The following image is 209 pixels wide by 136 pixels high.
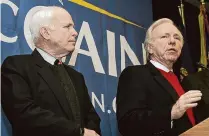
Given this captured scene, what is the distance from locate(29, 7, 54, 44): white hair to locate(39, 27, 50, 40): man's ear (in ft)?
0.05

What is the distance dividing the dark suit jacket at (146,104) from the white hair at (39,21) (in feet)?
1.67

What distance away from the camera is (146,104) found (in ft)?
6.99

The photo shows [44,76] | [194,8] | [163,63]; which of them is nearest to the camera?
[44,76]

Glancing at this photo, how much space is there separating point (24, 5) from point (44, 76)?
1.65 ft

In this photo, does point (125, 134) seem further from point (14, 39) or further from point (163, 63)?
point (14, 39)

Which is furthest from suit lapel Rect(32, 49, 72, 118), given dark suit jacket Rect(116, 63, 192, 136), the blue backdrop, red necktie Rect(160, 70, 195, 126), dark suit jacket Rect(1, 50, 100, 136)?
red necktie Rect(160, 70, 195, 126)

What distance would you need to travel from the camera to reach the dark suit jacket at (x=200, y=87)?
7.64 feet

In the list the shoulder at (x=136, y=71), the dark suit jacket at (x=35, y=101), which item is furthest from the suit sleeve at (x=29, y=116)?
the shoulder at (x=136, y=71)

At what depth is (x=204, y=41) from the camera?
3615 mm

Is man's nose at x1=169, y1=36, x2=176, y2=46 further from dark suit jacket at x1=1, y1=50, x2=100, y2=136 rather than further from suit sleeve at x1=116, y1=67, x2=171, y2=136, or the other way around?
dark suit jacket at x1=1, y1=50, x2=100, y2=136

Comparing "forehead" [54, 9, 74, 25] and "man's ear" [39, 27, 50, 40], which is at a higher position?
"forehead" [54, 9, 74, 25]

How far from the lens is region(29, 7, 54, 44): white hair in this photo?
2.05m

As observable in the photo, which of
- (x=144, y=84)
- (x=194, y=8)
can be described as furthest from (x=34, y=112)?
(x=194, y=8)

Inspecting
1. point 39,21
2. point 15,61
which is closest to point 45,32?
point 39,21
